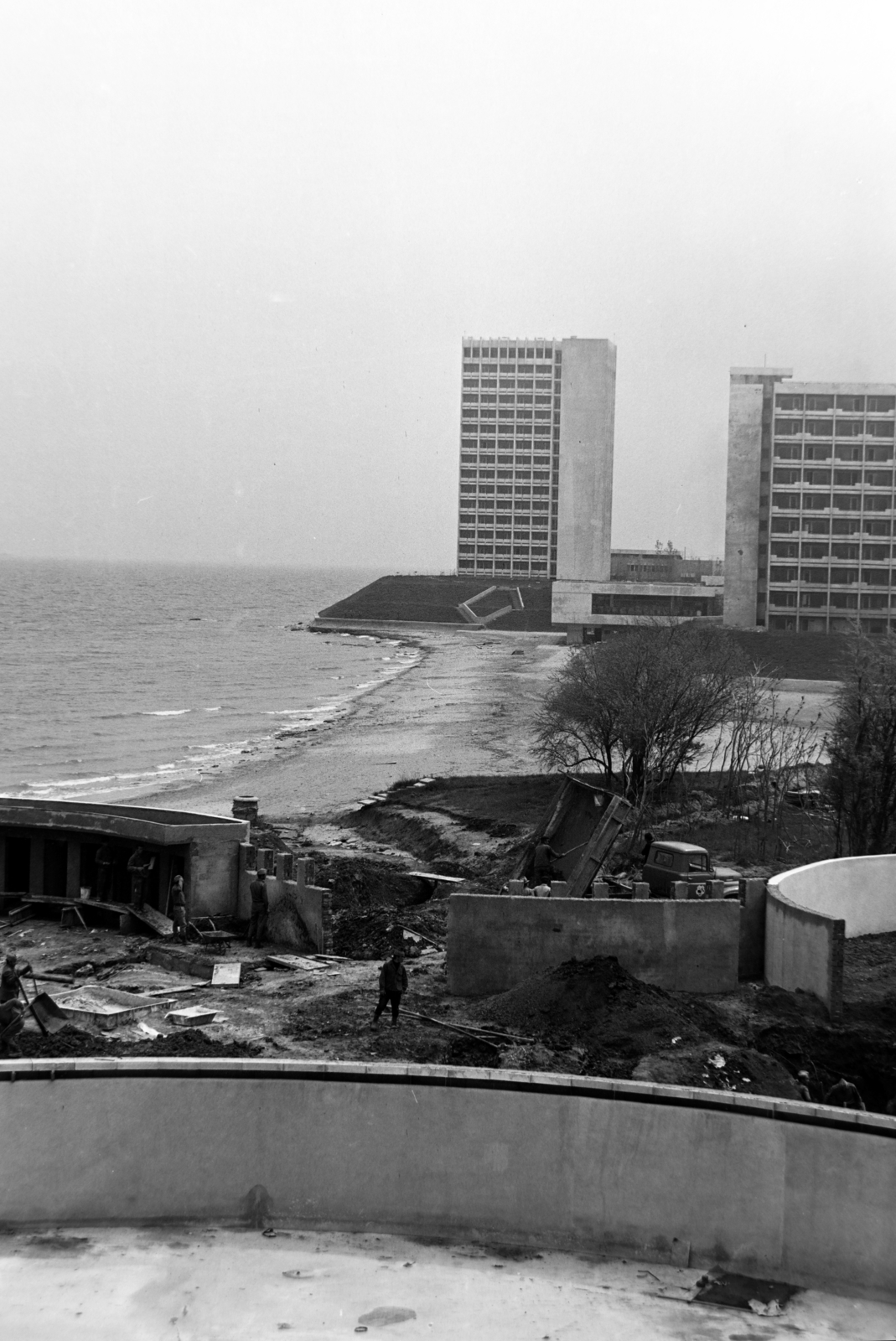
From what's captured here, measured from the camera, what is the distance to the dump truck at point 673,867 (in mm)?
20984

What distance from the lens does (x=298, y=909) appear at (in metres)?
22.1

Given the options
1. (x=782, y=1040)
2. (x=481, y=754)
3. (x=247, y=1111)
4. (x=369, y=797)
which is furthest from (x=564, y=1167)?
(x=481, y=754)

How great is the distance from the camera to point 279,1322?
9258mm

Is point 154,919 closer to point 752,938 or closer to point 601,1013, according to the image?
point 601,1013

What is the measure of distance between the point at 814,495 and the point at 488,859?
235 ft

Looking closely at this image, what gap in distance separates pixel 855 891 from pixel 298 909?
29.7 feet

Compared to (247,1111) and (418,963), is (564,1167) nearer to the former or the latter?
(247,1111)

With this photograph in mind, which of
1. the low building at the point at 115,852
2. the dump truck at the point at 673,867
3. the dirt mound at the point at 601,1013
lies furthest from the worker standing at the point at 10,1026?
the dump truck at the point at 673,867

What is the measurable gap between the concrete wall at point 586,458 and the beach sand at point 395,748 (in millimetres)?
39437

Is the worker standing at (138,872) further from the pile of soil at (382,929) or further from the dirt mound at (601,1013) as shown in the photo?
the dirt mound at (601,1013)

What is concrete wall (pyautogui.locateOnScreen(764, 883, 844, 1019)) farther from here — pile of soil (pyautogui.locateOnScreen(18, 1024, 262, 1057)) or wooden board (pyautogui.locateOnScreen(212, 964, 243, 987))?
wooden board (pyautogui.locateOnScreen(212, 964, 243, 987))

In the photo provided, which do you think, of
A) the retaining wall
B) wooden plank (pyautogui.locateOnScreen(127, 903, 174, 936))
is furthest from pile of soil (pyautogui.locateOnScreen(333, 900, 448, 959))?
the retaining wall

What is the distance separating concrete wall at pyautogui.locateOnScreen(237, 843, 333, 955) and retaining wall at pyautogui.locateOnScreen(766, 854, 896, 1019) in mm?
7381

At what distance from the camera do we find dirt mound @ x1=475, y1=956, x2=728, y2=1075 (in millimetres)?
15422
